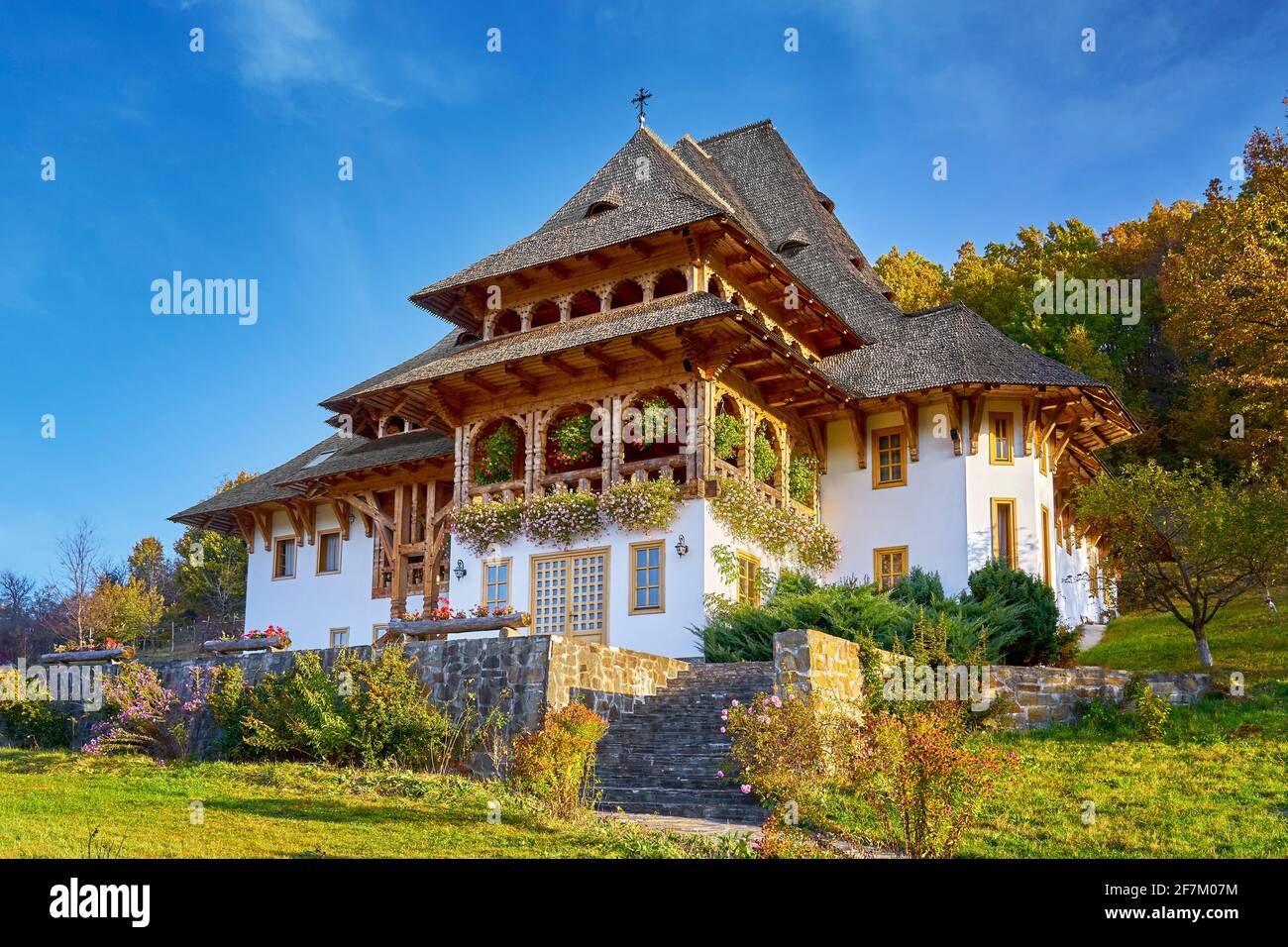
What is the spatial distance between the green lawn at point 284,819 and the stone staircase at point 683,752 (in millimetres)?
1463

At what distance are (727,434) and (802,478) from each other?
3.16 m

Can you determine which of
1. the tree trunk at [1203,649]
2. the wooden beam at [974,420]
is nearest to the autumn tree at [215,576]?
the wooden beam at [974,420]

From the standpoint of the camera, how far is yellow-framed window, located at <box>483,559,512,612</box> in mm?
22031

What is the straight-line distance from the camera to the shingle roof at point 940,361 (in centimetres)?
2272

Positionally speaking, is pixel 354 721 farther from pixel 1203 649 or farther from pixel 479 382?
pixel 1203 649

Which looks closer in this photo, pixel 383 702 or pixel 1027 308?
pixel 383 702

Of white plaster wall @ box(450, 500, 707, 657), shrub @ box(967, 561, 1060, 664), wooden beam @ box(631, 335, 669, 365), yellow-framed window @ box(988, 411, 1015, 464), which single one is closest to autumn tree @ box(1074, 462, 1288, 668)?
shrub @ box(967, 561, 1060, 664)

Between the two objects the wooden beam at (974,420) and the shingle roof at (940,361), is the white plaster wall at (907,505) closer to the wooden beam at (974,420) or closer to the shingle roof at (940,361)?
the wooden beam at (974,420)

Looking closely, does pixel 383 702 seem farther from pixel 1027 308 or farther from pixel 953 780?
pixel 1027 308

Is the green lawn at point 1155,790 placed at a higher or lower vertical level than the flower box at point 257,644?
lower

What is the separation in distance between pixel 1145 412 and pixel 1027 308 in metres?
4.97

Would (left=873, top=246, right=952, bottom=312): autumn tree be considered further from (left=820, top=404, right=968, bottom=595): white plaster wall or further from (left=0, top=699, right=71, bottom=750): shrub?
(left=0, top=699, right=71, bottom=750): shrub
